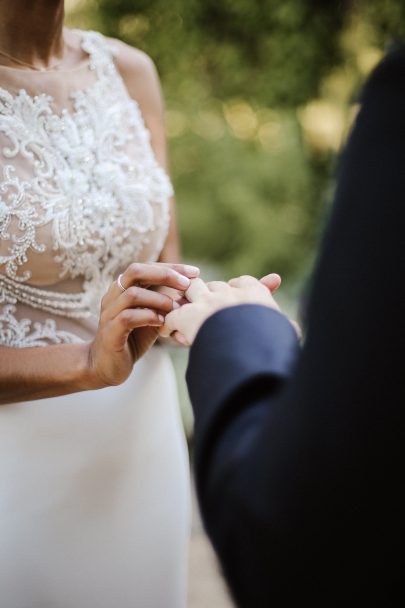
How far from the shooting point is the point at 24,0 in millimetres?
1831

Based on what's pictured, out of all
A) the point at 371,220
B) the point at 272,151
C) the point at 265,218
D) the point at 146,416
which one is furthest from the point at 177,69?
the point at 371,220

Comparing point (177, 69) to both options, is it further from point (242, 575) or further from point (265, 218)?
point (242, 575)

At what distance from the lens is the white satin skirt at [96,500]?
1846 millimetres

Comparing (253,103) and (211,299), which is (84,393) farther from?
(253,103)

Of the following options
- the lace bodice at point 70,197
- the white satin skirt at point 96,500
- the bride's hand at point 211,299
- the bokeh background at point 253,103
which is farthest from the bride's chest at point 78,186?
the bokeh background at point 253,103

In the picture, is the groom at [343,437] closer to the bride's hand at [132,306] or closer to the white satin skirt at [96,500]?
the bride's hand at [132,306]

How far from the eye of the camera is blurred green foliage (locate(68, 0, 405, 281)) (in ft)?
19.2

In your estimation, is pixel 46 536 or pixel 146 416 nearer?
pixel 46 536

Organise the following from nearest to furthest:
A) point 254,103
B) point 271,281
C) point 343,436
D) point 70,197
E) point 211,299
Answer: point 343,436, point 211,299, point 271,281, point 70,197, point 254,103

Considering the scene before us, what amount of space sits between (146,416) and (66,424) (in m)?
0.26

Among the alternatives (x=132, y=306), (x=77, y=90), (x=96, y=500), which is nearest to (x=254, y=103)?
(x=77, y=90)

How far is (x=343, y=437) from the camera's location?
0.77m

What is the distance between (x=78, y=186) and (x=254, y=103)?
4.61 metres

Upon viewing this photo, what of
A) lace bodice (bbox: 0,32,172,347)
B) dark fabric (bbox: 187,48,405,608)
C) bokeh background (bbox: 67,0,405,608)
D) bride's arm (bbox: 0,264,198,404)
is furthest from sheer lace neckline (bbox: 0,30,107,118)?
bokeh background (bbox: 67,0,405,608)
